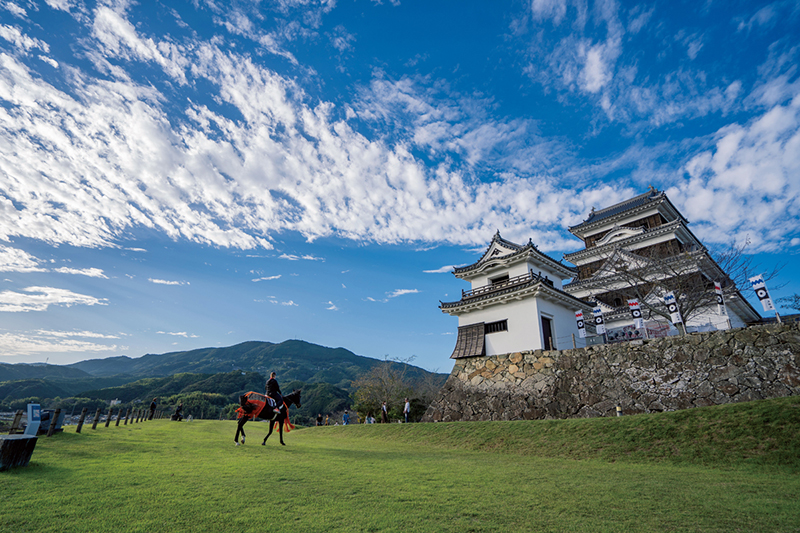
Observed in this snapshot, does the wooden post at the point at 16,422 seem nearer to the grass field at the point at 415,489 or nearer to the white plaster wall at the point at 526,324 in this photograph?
the grass field at the point at 415,489

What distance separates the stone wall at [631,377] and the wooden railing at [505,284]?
4.55 m

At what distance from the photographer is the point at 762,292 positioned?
50.2 ft

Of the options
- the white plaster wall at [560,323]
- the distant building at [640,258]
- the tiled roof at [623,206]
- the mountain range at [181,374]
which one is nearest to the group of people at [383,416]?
the white plaster wall at [560,323]

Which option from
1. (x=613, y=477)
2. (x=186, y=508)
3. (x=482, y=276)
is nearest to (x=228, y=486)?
(x=186, y=508)

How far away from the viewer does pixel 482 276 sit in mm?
27812

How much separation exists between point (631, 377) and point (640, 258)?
51.3 ft

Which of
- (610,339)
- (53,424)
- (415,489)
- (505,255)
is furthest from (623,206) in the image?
(53,424)

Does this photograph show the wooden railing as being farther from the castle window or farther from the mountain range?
the mountain range

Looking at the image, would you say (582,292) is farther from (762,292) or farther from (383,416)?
(383,416)

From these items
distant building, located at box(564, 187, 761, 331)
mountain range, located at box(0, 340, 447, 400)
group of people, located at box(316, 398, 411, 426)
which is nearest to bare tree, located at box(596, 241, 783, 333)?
distant building, located at box(564, 187, 761, 331)

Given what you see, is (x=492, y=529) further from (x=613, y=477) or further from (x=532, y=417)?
(x=532, y=417)

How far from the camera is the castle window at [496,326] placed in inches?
957

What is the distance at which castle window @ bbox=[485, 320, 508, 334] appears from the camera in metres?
24.3

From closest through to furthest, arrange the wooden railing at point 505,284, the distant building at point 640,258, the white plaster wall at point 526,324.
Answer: the white plaster wall at point 526,324
the wooden railing at point 505,284
the distant building at point 640,258
